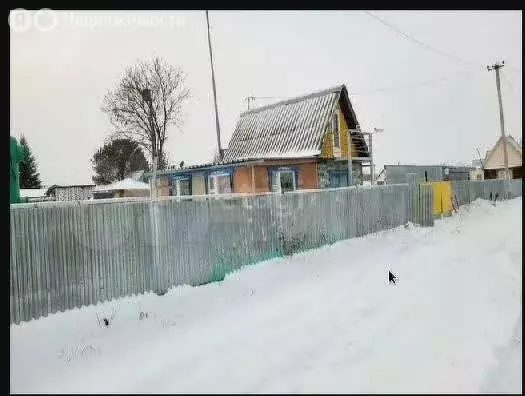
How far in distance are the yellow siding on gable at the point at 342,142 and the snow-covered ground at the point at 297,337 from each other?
1284 centimetres

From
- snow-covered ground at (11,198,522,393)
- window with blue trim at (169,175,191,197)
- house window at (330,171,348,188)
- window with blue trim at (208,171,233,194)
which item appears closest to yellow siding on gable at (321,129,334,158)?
house window at (330,171,348,188)

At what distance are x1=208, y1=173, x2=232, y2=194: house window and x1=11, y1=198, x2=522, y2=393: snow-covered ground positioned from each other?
11897 mm

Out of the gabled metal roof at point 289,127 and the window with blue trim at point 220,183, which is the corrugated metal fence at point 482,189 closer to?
the gabled metal roof at point 289,127

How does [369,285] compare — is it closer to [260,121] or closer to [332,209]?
[332,209]

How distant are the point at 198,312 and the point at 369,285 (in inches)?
115

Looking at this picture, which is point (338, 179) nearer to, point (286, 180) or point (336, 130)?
point (336, 130)

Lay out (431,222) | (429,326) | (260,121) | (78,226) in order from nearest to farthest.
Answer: (429,326)
(78,226)
(431,222)
(260,121)

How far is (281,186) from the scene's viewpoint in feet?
65.4

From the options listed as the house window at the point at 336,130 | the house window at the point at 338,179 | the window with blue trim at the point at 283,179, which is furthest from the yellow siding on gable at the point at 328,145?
the window with blue trim at the point at 283,179

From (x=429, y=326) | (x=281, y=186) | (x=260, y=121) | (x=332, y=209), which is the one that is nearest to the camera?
(x=429, y=326)

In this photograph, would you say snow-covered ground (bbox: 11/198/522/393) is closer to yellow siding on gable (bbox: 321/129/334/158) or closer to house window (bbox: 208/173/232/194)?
house window (bbox: 208/173/232/194)

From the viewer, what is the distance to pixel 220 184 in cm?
2052

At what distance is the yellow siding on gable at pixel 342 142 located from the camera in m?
20.8

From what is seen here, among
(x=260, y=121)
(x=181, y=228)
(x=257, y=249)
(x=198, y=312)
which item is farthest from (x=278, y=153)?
(x=198, y=312)
